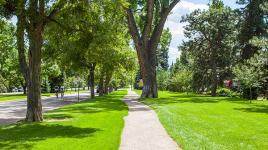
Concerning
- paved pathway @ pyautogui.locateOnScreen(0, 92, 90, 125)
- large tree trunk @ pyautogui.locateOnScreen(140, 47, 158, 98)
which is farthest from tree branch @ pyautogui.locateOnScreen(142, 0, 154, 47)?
paved pathway @ pyautogui.locateOnScreen(0, 92, 90, 125)

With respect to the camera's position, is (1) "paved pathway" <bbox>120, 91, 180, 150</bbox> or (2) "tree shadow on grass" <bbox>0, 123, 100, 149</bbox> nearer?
(1) "paved pathway" <bbox>120, 91, 180, 150</bbox>

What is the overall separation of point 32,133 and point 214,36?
5354 cm

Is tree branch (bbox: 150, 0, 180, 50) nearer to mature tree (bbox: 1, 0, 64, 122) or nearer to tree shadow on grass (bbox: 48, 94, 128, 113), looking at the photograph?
tree shadow on grass (bbox: 48, 94, 128, 113)

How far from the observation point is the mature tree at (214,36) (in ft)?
220

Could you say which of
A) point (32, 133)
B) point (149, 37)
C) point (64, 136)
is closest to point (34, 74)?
point (32, 133)

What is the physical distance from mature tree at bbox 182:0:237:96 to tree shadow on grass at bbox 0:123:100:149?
48.7m

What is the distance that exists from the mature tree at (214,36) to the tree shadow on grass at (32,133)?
4875 centimetres

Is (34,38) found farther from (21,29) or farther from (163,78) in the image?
(163,78)

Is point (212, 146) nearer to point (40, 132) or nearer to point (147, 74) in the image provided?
point (40, 132)

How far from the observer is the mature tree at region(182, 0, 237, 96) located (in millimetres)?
67062

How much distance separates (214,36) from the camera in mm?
67750

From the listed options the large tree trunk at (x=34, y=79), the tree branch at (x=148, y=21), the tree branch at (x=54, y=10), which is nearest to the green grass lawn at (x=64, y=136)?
the large tree trunk at (x=34, y=79)

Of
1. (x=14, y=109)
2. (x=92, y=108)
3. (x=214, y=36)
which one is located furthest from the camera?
(x=214, y=36)

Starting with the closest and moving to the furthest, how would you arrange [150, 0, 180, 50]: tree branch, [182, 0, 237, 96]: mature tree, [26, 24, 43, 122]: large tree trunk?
1. [26, 24, 43, 122]: large tree trunk
2. [150, 0, 180, 50]: tree branch
3. [182, 0, 237, 96]: mature tree
